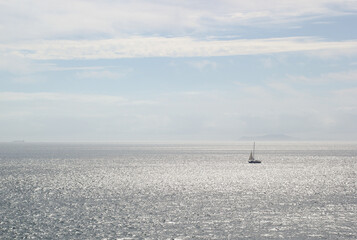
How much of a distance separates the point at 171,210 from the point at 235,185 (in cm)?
4641

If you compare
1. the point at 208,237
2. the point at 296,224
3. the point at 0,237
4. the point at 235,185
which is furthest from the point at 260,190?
the point at 0,237

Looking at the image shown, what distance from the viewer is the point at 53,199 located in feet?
284

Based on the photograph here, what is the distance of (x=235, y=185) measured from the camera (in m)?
115

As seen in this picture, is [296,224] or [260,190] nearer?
[296,224]

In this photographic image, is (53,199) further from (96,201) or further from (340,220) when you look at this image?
(340,220)

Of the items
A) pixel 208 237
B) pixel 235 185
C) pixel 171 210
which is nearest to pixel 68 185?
pixel 235 185

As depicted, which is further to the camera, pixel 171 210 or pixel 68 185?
pixel 68 185

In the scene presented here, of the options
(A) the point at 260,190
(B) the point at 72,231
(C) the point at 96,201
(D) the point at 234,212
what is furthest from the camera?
(A) the point at 260,190

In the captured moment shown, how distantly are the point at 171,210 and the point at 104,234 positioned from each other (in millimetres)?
19406

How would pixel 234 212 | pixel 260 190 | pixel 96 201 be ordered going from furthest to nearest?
pixel 260 190
pixel 96 201
pixel 234 212

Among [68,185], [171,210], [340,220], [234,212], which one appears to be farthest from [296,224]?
[68,185]

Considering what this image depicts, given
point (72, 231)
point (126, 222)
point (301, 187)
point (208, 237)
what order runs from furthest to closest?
point (301, 187) < point (126, 222) < point (72, 231) < point (208, 237)

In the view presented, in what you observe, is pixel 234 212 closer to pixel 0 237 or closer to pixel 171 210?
pixel 171 210

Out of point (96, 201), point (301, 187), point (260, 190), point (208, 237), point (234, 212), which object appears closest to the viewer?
point (208, 237)
